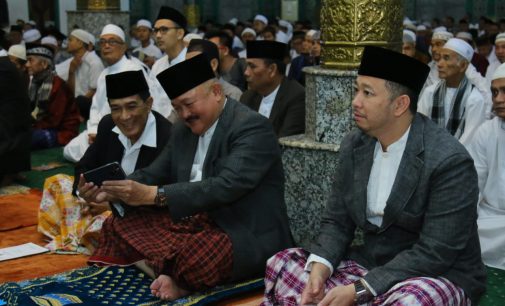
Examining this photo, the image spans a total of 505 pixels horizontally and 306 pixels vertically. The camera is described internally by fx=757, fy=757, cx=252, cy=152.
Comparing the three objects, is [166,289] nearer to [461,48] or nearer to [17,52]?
[461,48]

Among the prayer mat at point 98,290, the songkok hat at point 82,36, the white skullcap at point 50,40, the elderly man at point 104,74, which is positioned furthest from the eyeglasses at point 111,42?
the white skullcap at point 50,40

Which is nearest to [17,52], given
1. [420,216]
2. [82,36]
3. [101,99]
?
[101,99]

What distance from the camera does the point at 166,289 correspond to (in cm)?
305

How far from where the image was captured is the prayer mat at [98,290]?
117 inches

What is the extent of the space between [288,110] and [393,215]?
87.5 inches

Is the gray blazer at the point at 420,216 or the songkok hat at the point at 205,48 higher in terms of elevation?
the songkok hat at the point at 205,48

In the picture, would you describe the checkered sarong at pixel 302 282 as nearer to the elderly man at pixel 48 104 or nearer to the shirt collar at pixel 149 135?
the shirt collar at pixel 149 135

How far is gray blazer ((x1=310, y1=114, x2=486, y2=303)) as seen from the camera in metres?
2.35

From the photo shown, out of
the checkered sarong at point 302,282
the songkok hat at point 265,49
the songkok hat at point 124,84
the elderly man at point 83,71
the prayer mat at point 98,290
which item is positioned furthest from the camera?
the elderly man at point 83,71

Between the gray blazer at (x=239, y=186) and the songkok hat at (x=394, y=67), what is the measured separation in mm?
784

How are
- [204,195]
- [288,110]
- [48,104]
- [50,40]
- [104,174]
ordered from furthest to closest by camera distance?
1. [50,40]
2. [48,104]
3. [288,110]
4. [104,174]
5. [204,195]

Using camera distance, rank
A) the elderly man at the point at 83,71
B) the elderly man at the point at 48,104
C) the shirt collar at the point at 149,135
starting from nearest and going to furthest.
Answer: the shirt collar at the point at 149,135
the elderly man at the point at 48,104
the elderly man at the point at 83,71

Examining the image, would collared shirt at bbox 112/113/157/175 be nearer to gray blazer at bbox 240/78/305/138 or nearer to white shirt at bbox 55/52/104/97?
gray blazer at bbox 240/78/305/138

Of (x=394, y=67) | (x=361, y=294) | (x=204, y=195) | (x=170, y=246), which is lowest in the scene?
(x=170, y=246)
